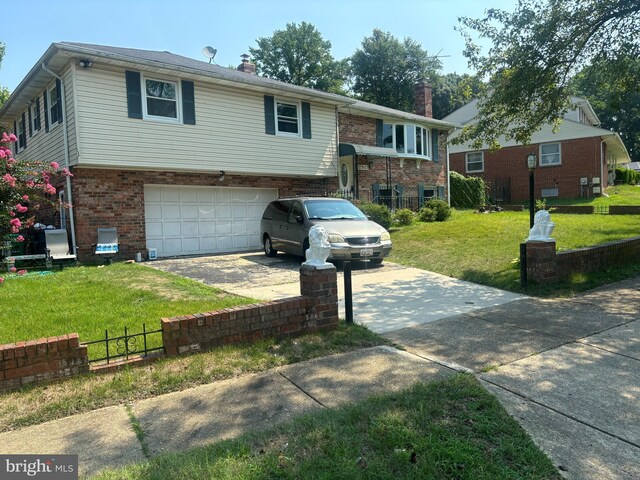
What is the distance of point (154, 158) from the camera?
1255 cm

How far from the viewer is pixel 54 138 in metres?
12.9

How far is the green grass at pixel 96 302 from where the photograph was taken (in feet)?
16.9

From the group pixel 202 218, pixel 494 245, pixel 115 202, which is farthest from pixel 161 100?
pixel 494 245

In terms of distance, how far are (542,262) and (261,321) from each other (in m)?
5.39

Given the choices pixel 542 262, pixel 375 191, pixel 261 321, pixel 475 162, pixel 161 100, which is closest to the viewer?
pixel 261 321

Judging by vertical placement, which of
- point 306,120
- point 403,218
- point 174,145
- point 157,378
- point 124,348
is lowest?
point 157,378

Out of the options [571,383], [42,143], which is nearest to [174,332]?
[571,383]

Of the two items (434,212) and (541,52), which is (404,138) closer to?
(434,212)

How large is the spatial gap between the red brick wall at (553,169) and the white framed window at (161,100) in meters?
21.0

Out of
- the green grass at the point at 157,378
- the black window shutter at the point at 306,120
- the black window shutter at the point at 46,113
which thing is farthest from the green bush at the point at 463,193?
the green grass at the point at 157,378

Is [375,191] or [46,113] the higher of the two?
[46,113]

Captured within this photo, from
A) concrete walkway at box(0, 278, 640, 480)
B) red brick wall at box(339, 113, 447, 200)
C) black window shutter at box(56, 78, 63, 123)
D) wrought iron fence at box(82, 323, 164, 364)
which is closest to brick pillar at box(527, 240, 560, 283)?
concrete walkway at box(0, 278, 640, 480)

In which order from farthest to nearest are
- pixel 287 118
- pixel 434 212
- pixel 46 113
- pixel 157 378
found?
pixel 434 212 → pixel 287 118 → pixel 46 113 → pixel 157 378

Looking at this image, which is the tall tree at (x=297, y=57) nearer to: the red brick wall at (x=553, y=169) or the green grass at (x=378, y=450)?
the red brick wall at (x=553, y=169)
